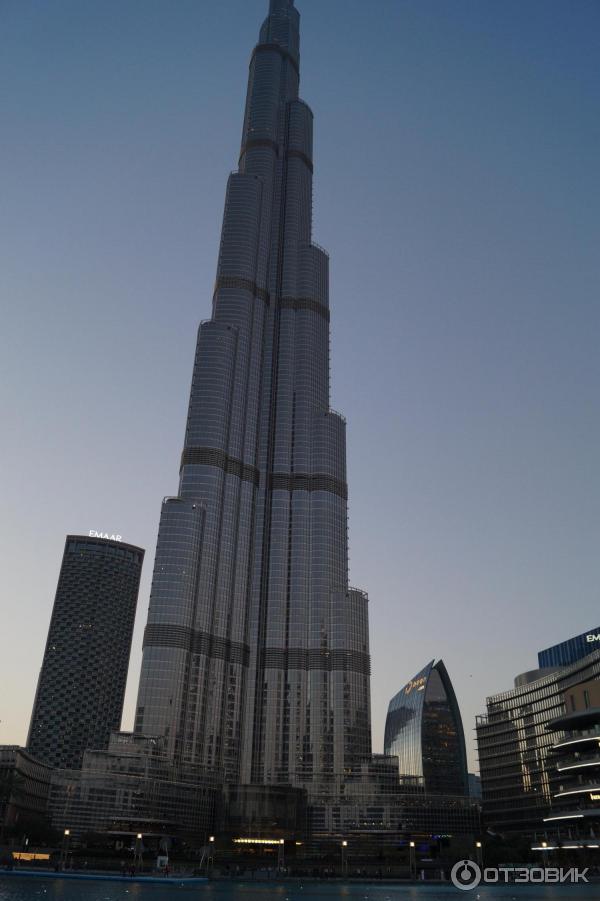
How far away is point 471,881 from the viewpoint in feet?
385

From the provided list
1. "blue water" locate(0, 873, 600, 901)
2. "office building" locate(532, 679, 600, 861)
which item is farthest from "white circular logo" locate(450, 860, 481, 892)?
"office building" locate(532, 679, 600, 861)

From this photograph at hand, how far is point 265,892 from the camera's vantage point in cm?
10162

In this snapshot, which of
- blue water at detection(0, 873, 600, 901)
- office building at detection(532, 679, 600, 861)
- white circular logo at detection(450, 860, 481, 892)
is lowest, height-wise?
blue water at detection(0, 873, 600, 901)

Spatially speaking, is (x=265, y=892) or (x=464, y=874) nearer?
(x=265, y=892)

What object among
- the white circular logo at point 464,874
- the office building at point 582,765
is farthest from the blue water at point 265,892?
the office building at point 582,765

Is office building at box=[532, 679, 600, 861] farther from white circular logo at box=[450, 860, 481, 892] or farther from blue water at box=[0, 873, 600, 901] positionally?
blue water at box=[0, 873, 600, 901]

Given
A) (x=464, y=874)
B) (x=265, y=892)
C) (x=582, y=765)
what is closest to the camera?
(x=265, y=892)

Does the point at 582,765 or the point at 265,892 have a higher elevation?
the point at 582,765

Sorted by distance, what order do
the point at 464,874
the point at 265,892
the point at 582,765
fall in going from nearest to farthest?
the point at 265,892 < the point at 464,874 < the point at 582,765

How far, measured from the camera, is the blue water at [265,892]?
85.2 meters

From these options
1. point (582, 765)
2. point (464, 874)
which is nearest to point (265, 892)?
point (464, 874)

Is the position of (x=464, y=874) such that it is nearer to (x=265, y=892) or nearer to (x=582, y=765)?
(x=265, y=892)

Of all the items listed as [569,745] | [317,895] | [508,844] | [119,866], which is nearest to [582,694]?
[569,745]

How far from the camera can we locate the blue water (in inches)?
3356
